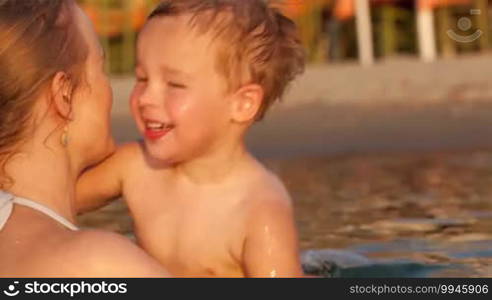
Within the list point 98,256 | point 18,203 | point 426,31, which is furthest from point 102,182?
point 426,31

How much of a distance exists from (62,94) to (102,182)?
30.5 inches

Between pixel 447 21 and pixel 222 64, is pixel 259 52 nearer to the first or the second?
pixel 222 64

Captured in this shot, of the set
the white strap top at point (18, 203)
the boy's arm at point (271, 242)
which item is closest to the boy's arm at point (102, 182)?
the boy's arm at point (271, 242)

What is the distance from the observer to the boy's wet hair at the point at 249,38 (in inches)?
118

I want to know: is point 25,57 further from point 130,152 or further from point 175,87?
point 130,152

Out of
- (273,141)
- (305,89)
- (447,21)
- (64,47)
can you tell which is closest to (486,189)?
(273,141)

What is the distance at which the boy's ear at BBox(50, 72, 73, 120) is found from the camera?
95.3 inches

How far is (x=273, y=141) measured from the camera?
809 cm

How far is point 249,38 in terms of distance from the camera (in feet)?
9.89

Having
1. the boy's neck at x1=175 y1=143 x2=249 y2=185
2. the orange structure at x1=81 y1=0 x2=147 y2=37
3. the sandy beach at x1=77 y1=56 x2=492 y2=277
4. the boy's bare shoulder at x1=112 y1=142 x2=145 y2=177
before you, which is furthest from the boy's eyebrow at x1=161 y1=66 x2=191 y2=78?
the orange structure at x1=81 y1=0 x2=147 y2=37

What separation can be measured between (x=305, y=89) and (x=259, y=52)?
271 inches

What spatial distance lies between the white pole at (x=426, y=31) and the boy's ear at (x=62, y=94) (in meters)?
9.04

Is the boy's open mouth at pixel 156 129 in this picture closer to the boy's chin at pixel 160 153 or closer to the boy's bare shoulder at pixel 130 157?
the boy's chin at pixel 160 153

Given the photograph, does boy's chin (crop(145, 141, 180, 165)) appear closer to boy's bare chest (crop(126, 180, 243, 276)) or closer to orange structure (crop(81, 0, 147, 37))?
boy's bare chest (crop(126, 180, 243, 276))
